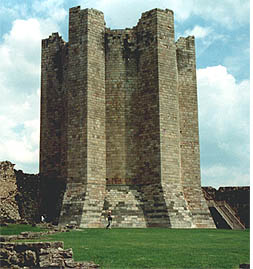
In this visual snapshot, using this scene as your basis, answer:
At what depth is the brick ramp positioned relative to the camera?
24.1 meters

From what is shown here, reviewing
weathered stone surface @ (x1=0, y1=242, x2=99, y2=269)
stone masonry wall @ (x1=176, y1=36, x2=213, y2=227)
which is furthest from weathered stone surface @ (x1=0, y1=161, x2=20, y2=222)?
weathered stone surface @ (x1=0, y1=242, x2=99, y2=269)

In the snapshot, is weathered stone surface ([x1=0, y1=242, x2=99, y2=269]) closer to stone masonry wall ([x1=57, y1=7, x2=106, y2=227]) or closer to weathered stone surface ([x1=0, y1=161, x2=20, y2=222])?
stone masonry wall ([x1=57, y1=7, x2=106, y2=227])

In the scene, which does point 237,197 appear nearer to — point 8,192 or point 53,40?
point 8,192

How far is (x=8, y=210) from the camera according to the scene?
22.6 m

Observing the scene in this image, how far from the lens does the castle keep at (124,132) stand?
2225 cm

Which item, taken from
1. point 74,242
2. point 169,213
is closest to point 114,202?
point 169,213

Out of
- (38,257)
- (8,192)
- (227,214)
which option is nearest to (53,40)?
(8,192)

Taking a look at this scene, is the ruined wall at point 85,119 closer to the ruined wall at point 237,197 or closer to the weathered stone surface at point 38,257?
the ruined wall at point 237,197

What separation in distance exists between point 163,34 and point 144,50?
1191 mm

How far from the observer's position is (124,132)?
77.9ft

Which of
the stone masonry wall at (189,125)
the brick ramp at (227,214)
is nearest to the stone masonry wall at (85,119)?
the stone masonry wall at (189,125)

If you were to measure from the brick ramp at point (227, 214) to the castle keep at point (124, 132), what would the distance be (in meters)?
1.16

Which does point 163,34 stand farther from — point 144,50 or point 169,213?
point 169,213

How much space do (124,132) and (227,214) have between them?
267 inches
